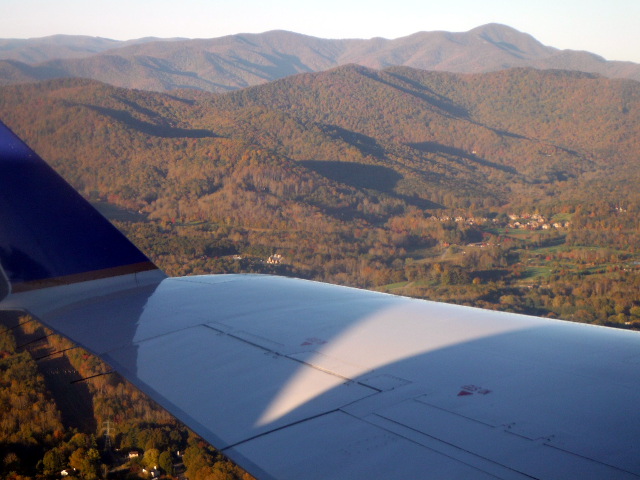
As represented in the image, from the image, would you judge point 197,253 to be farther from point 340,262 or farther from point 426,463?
point 426,463

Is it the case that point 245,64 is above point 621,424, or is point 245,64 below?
above

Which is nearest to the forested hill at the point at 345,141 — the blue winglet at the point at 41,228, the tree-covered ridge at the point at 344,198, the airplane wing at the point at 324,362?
the tree-covered ridge at the point at 344,198

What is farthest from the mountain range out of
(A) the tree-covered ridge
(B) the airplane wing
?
(B) the airplane wing

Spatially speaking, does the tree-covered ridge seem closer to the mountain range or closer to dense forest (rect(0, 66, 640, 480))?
dense forest (rect(0, 66, 640, 480))

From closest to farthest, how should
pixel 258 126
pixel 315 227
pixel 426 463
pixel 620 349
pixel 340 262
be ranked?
pixel 426 463 < pixel 620 349 < pixel 340 262 < pixel 315 227 < pixel 258 126

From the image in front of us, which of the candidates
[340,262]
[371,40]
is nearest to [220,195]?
[340,262]

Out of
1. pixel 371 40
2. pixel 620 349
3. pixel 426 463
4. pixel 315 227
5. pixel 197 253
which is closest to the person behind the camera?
pixel 426 463

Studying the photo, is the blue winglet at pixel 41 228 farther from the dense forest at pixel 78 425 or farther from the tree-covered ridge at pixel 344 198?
the tree-covered ridge at pixel 344 198

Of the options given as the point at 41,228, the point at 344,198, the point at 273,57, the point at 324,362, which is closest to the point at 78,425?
the point at 41,228
